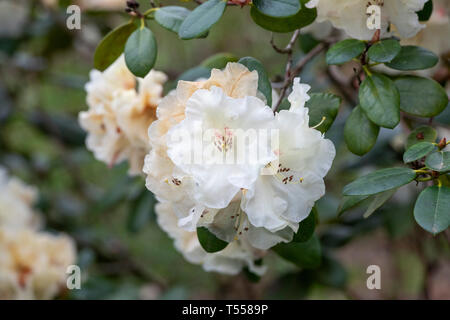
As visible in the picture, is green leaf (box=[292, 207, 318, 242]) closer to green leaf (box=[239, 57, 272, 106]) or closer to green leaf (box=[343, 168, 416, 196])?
green leaf (box=[343, 168, 416, 196])

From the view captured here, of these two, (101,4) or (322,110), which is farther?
(101,4)

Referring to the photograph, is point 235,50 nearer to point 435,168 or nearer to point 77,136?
point 77,136

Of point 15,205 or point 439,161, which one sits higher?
point 15,205

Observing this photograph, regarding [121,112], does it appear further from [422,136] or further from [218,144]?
[422,136]

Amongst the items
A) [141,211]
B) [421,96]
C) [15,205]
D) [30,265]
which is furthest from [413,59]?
[15,205]

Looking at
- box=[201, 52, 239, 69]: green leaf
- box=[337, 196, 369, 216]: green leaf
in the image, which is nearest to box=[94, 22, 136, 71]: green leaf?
box=[201, 52, 239, 69]: green leaf
